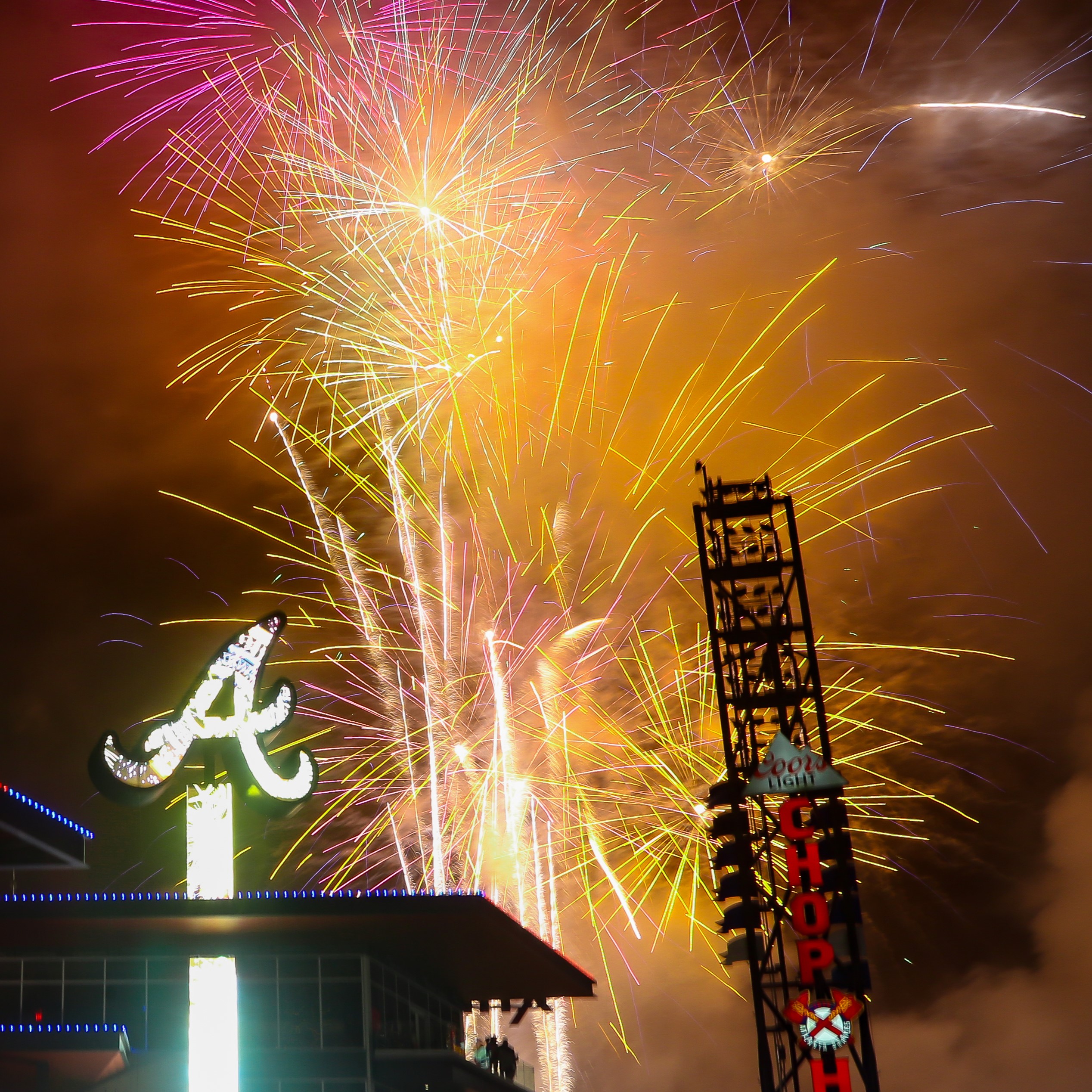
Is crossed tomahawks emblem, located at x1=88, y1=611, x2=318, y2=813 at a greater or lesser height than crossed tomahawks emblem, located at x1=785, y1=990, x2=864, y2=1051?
greater

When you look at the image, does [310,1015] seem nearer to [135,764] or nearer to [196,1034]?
[196,1034]

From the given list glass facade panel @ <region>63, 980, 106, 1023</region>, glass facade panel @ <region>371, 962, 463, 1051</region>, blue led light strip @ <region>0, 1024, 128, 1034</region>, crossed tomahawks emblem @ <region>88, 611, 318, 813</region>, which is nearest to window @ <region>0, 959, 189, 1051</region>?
glass facade panel @ <region>63, 980, 106, 1023</region>

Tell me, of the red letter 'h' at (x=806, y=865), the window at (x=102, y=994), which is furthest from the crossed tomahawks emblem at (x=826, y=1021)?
the window at (x=102, y=994)

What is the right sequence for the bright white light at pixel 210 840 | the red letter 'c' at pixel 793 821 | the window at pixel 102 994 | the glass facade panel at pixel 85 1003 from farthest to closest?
the glass facade panel at pixel 85 1003 → the window at pixel 102 994 → the red letter 'c' at pixel 793 821 → the bright white light at pixel 210 840

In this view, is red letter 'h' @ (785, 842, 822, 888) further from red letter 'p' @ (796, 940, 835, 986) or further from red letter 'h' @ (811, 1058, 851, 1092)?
red letter 'h' @ (811, 1058, 851, 1092)

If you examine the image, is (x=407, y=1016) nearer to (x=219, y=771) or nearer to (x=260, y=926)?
(x=260, y=926)

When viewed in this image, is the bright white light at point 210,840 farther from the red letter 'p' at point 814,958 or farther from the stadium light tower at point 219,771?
the red letter 'p' at point 814,958

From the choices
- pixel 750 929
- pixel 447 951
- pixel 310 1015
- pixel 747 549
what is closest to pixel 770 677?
pixel 747 549
